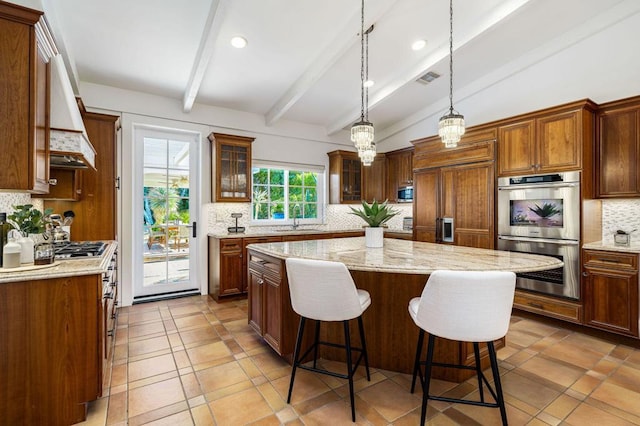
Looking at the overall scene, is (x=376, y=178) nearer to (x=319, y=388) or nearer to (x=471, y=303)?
(x=319, y=388)

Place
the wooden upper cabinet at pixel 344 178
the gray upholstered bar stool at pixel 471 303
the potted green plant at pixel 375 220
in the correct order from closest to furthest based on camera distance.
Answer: the gray upholstered bar stool at pixel 471 303 < the potted green plant at pixel 375 220 < the wooden upper cabinet at pixel 344 178

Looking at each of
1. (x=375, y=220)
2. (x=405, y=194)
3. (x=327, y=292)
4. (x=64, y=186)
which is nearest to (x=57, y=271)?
(x=327, y=292)

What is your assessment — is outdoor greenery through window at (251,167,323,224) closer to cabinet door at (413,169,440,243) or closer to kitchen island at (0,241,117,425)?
cabinet door at (413,169,440,243)

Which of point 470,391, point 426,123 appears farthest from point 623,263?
point 426,123

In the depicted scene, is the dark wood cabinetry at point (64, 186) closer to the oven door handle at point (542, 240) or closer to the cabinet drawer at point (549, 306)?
the oven door handle at point (542, 240)

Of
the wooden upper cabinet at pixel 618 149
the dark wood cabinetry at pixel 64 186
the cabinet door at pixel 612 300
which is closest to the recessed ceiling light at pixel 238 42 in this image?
the dark wood cabinetry at pixel 64 186

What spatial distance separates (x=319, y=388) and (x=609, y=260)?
308 cm

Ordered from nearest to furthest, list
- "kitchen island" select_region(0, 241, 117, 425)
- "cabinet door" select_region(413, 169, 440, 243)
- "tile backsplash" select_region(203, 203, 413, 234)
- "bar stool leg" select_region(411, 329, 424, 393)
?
"kitchen island" select_region(0, 241, 117, 425), "bar stool leg" select_region(411, 329, 424, 393), "cabinet door" select_region(413, 169, 440, 243), "tile backsplash" select_region(203, 203, 413, 234)

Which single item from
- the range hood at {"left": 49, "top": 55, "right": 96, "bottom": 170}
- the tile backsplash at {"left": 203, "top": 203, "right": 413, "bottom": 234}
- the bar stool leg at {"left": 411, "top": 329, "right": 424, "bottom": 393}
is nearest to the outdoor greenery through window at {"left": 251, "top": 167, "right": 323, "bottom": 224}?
the tile backsplash at {"left": 203, "top": 203, "right": 413, "bottom": 234}

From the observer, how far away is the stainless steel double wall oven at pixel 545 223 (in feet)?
10.5

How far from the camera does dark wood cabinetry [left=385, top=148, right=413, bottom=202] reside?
549 centimetres

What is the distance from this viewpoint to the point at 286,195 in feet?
18.1

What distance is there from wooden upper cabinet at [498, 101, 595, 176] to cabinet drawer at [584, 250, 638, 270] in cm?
91

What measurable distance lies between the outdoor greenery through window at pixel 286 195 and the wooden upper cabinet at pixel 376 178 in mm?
931
